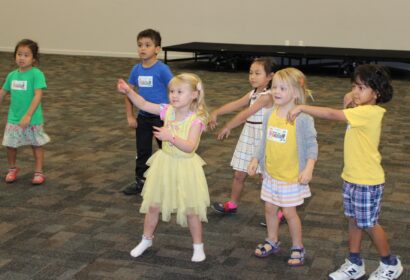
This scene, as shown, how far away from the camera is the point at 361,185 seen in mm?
2943

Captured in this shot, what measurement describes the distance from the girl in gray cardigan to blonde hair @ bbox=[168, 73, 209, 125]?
361 mm

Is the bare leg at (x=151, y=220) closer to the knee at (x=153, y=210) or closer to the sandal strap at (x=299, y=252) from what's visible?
the knee at (x=153, y=210)

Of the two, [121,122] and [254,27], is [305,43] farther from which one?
[121,122]

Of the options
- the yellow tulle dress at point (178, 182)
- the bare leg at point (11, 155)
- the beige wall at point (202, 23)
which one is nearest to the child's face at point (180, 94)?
the yellow tulle dress at point (178, 182)

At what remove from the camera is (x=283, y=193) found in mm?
3227

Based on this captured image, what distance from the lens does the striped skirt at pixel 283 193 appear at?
3221mm

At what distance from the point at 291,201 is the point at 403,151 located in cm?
329

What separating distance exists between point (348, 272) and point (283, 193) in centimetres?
55

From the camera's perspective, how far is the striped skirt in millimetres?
3221

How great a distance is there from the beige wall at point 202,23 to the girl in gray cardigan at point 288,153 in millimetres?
10468

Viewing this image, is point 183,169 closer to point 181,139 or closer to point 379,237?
point 181,139

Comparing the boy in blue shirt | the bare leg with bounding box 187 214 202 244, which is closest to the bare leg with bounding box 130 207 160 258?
the bare leg with bounding box 187 214 202 244

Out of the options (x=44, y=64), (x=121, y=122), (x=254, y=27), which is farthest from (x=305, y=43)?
(x=121, y=122)

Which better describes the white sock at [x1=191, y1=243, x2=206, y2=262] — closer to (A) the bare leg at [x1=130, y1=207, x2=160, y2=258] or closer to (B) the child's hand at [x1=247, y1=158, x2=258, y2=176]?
(A) the bare leg at [x1=130, y1=207, x2=160, y2=258]
